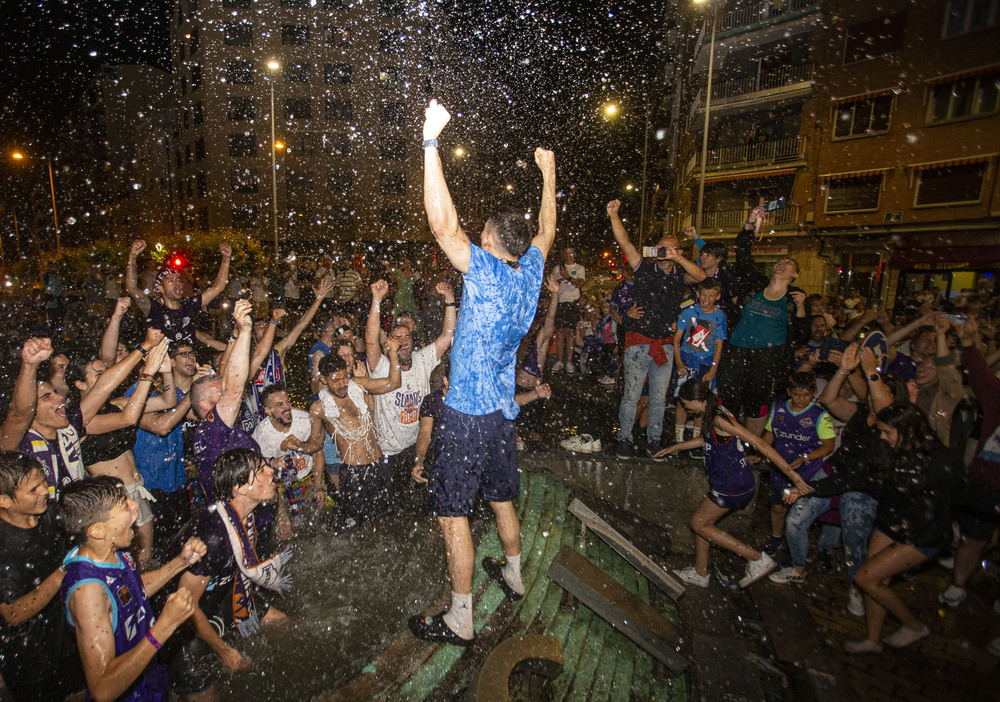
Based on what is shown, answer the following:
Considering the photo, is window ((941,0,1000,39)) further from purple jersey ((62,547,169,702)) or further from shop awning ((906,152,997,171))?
purple jersey ((62,547,169,702))

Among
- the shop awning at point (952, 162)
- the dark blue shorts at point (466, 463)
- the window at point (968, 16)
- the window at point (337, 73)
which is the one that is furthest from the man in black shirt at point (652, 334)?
the window at point (337, 73)

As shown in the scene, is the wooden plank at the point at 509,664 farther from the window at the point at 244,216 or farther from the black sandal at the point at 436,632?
the window at the point at 244,216

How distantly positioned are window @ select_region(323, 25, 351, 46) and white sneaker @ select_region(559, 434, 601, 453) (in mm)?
39669

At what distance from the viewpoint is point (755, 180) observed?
24281 mm

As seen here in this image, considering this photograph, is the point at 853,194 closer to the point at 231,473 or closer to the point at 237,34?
the point at 231,473

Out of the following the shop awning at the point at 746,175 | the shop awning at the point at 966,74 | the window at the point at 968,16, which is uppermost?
the window at the point at 968,16

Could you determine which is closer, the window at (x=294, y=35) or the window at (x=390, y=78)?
the window at (x=294, y=35)

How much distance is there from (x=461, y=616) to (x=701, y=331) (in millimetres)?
3940

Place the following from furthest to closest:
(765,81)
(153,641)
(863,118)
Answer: (765,81) → (863,118) → (153,641)

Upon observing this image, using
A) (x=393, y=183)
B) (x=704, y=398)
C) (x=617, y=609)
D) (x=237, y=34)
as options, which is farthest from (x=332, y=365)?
(x=237, y=34)

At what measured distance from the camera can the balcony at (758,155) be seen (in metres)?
22.4

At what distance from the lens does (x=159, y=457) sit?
3895mm

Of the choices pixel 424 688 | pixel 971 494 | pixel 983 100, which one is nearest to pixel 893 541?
pixel 971 494

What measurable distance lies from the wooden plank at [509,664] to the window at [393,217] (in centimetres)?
3611
